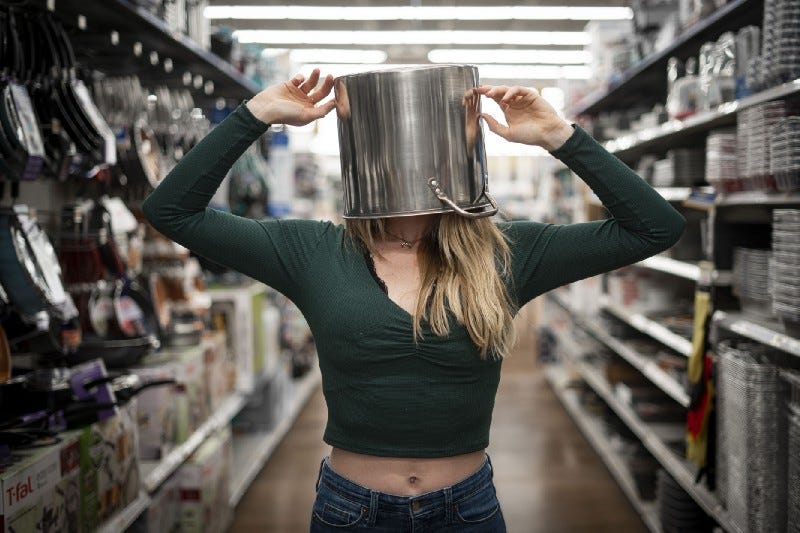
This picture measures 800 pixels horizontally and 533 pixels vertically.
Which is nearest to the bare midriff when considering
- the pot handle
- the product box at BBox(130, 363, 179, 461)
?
the pot handle

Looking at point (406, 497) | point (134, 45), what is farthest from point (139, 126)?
point (406, 497)

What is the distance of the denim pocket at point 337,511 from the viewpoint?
1567mm

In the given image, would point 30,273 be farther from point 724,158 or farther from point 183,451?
point 724,158

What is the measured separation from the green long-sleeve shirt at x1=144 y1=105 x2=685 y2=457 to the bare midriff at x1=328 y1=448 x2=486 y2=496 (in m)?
0.03

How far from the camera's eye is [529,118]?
1.59 m

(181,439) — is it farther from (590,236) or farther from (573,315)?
(573,315)

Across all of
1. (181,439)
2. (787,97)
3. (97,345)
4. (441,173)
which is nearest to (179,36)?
(97,345)

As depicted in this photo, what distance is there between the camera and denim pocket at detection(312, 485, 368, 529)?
1.57m

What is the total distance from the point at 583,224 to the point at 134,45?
207 centimetres

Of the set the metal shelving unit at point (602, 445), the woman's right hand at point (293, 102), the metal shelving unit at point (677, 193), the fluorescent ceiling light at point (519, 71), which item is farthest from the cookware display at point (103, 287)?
the fluorescent ceiling light at point (519, 71)

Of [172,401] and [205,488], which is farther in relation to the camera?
[205,488]

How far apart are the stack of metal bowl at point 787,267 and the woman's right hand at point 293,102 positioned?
4.63 ft

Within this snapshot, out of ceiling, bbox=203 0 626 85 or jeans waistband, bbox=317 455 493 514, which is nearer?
jeans waistband, bbox=317 455 493 514

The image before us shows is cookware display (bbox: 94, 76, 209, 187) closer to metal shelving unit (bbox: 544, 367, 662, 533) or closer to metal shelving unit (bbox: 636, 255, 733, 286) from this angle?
metal shelving unit (bbox: 636, 255, 733, 286)
